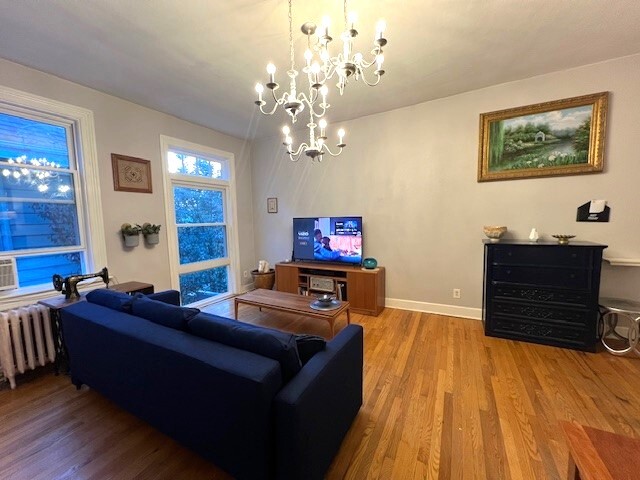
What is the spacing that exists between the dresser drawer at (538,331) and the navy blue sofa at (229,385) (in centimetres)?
190

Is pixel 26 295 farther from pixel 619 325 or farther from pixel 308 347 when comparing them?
pixel 619 325

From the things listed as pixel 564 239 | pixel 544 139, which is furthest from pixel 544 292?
pixel 544 139

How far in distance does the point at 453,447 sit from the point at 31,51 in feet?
13.6

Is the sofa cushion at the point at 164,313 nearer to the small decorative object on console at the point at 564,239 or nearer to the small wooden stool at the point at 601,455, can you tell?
the small wooden stool at the point at 601,455

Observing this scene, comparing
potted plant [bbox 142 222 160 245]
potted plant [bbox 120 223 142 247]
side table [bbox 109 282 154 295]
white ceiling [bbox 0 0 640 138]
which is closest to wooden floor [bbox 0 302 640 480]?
side table [bbox 109 282 154 295]

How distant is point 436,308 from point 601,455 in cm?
253

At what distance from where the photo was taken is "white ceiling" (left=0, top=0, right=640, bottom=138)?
5.55 feet

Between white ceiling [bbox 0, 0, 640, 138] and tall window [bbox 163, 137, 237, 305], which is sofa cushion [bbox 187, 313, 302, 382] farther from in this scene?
tall window [bbox 163, 137, 237, 305]

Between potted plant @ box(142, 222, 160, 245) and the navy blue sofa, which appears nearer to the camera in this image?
the navy blue sofa

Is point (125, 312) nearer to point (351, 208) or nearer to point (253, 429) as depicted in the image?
point (253, 429)

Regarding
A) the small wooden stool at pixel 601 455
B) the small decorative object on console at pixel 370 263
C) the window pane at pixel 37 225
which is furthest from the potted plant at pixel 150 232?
the small wooden stool at pixel 601 455

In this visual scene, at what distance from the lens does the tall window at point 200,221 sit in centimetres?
357

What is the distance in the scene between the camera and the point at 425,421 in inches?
64.1

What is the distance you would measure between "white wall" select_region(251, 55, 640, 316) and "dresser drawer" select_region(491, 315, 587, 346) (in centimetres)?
49
